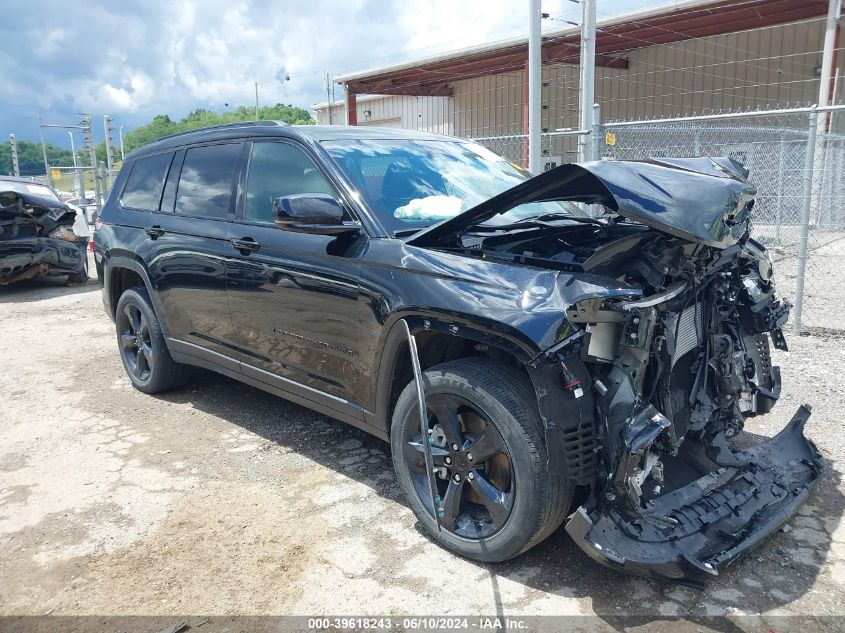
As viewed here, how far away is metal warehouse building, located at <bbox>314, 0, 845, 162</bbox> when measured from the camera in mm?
15928

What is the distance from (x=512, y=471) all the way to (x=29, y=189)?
1099 centimetres

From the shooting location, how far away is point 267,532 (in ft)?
11.1

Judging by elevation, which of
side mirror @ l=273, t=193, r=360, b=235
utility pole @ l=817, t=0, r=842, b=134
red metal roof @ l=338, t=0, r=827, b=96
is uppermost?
red metal roof @ l=338, t=0, r=827, b=96

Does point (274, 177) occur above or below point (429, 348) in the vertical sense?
above

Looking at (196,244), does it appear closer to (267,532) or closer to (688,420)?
(267,532)

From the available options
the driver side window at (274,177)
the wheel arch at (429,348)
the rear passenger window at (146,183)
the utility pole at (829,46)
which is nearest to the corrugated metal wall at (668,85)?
the utility pole at (829,46)

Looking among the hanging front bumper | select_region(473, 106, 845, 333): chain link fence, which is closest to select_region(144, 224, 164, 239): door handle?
select_region(473, 106, 845, 333): chain link fence

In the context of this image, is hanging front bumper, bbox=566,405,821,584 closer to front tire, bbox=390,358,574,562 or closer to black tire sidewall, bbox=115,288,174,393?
front tire, bbox=390,358,574,562

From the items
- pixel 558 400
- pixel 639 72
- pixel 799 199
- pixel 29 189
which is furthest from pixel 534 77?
pixel 639 72

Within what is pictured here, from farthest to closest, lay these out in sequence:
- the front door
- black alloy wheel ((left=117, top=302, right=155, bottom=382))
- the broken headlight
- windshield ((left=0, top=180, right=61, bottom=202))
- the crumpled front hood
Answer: the broken headlight
windshield ((left=0, top=180, right=61, bottom=202))
black alloy wheel ((left=117, top=302, right=155, bottom=382))
the front door
the crumpled front hood

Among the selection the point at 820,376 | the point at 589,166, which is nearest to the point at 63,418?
the point at 589,166

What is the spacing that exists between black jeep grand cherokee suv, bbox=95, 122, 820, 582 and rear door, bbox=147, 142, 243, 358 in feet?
0.09

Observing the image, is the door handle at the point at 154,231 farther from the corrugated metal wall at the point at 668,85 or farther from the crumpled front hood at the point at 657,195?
the corrugated metal wall at the point at 668,85

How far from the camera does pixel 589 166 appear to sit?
279cm
